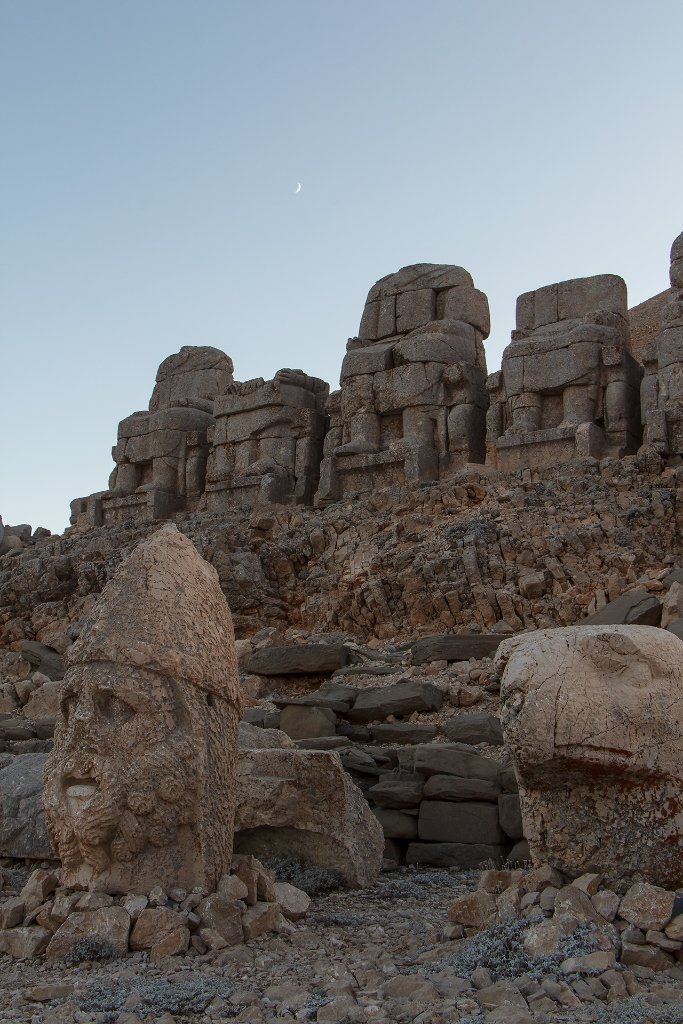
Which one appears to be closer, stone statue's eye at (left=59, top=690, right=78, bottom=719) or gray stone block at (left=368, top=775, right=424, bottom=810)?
stone statue's eye at (left=59, top=690, right=78, bottom=719)

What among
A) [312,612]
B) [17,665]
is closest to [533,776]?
[312,612]

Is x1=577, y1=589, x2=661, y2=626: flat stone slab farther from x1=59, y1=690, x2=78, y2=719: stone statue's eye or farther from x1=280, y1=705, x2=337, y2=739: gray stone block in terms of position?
x1=59, y1=690, x2=78, y2=719: stone statue's eye

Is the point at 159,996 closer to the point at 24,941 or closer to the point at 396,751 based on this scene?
the point at 24,941

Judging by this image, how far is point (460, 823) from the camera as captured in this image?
595 cm

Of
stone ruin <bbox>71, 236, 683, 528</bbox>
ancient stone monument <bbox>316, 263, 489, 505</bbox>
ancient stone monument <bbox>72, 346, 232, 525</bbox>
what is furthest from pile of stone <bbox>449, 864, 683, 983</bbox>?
ancient stone monument <bbox>72, 346, 232, 525</bbox>

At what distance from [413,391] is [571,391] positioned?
2344mm

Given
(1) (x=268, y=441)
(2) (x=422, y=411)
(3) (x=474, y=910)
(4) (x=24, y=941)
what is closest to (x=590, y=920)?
(3) (x=474, y=910)

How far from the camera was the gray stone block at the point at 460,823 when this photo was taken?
5863 mm

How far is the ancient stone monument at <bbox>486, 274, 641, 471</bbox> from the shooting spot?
12984 mm

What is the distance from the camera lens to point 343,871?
5.10 meters

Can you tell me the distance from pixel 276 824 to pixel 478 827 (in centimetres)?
138

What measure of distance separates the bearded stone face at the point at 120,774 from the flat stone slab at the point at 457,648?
5584 mm

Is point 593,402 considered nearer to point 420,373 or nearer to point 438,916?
point 420,373

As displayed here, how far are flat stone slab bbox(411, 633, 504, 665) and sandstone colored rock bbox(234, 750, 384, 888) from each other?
414 centimetres
